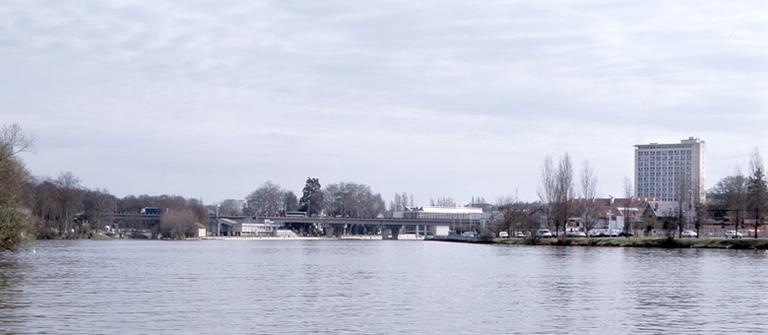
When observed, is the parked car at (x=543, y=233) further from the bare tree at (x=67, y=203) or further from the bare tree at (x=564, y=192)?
the bare tree at (x=67, y=203)

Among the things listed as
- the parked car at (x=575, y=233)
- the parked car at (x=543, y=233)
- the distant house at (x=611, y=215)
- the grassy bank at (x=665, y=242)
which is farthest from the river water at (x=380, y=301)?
the parked car at (x=543, y=233)

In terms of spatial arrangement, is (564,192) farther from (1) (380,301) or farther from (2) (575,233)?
(1) (380,301)

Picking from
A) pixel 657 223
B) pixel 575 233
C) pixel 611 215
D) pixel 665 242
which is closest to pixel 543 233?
pixel 575 233

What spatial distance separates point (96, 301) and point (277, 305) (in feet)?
23.1

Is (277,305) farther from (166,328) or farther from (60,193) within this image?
(60,193)

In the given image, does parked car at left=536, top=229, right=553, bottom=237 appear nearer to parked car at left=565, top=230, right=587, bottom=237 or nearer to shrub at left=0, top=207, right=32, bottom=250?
parked car at left=565, top=230, right=587, bottom=237

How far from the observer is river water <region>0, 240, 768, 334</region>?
108ft

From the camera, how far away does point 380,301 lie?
41875mm

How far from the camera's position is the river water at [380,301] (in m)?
32.8

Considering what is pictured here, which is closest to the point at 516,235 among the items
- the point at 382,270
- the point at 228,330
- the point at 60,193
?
the point at 60,193

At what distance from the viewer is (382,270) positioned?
226 ft

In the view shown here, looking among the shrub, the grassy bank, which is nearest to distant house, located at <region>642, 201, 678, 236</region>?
the grassy bank

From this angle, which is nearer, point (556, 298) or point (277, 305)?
point (277, 305)

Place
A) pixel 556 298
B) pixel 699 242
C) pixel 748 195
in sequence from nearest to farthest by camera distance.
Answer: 1. pixel 556 298
2. pixel 699 242
3. pixel 748 195
